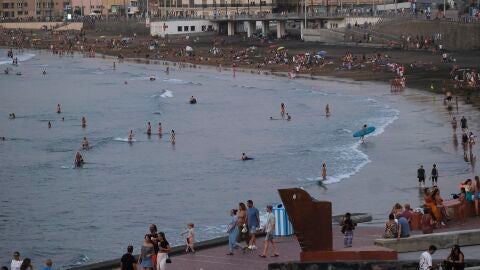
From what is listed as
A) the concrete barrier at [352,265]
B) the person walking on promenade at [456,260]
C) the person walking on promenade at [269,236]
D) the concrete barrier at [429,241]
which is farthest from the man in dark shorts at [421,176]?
the person walking on promenade at [456,260]

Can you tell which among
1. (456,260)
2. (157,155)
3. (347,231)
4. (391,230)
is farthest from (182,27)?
(456,260)

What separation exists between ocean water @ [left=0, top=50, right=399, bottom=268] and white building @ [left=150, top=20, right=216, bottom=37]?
4600 cm

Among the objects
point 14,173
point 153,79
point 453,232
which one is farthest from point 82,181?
point 153,79

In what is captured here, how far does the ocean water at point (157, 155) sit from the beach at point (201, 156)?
2.7 inches

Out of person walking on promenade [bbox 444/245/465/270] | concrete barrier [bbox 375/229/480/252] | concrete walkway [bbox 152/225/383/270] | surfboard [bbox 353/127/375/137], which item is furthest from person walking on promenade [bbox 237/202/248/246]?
surfboard [bbox 353/127/375/137]

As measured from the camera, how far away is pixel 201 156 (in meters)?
50.1

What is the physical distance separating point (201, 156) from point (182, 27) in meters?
92.7

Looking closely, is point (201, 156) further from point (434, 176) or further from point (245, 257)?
point (245, 257)

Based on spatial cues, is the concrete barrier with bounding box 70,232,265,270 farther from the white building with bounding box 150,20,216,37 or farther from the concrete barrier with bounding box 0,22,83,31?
the concrete barrier with bounding box 0,22,83,31

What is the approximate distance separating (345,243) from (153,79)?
75175 mm

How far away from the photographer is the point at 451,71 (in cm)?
7719

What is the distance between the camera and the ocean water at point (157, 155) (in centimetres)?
3416

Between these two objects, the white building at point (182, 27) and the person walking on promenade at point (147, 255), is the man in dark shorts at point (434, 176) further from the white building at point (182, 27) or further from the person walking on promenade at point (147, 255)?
the white building at point (182, 27)

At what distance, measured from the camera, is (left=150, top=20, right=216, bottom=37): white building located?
141 metres
